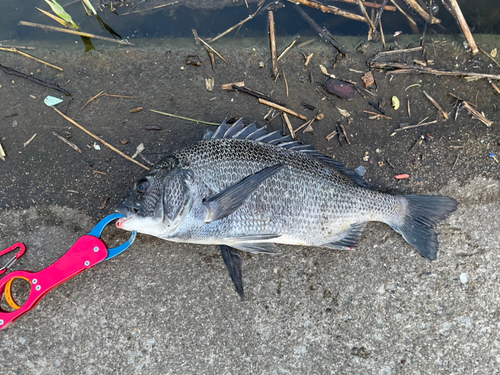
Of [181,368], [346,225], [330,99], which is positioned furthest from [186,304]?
[330,99]

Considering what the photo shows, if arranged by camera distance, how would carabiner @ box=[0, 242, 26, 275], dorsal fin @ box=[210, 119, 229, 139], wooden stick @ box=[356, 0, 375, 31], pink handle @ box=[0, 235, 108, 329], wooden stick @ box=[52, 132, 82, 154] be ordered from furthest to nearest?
wooden stick @ box=[356, 0, 375, 31], wooden stick @ box=[52, 132, 82, 154], carabiner @ box=[0, 242, 26, 275], dorsal fin @ box=[210, 119, 229, 139], pink handle @ box=[0, 235, 108, 329]

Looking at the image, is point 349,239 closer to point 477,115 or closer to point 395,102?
point 395,102

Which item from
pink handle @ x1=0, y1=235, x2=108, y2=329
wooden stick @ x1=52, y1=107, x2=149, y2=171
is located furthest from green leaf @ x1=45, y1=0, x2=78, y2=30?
pink handle @ x1=0, y1=235, x2=108, y2=329

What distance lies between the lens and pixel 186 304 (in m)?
2.79

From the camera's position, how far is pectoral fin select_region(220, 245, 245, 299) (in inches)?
105

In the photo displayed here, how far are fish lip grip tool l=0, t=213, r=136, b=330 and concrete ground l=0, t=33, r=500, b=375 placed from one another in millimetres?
227

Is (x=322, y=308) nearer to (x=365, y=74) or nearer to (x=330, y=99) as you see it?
(x=330, y=99)

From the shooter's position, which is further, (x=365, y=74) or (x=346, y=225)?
(x=365, y=74)

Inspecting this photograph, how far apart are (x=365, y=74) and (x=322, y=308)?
2.49 metres

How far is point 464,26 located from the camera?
10.1ft

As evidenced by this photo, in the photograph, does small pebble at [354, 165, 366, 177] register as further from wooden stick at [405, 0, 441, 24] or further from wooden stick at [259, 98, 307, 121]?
wooden stick at [405, 0, 441, 24]

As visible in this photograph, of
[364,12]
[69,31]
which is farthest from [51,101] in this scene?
[364,12]

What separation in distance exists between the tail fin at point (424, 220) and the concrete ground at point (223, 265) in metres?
0.14

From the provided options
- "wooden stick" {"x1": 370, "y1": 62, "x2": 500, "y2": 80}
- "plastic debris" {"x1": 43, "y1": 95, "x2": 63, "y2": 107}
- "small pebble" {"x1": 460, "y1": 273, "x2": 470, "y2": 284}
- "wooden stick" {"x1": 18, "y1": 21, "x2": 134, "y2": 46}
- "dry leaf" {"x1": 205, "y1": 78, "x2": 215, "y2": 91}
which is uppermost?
"wooden stick" {"x1": 18, "y1": 21, "x2": 134, "y2": 46}
